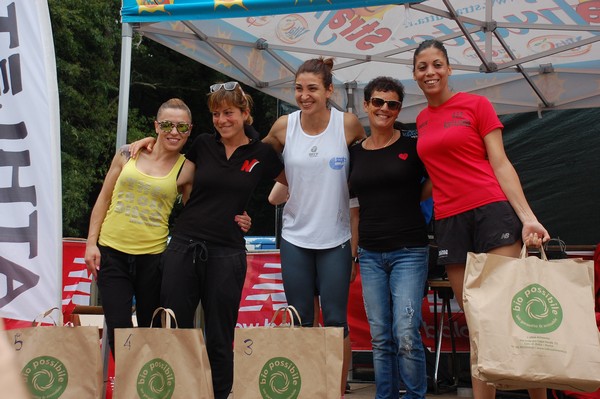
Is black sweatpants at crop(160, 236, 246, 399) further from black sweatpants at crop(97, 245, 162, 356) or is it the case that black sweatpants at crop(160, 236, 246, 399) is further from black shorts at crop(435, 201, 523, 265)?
black shorts at crop(435, 201, 523, 265)

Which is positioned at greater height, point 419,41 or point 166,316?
point 419,41

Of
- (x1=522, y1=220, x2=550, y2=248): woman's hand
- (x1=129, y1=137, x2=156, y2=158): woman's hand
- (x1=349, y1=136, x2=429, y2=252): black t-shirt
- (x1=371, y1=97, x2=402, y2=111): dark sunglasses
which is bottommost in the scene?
(x1=522, y1=220, x2=550, y2=248): woman's hand

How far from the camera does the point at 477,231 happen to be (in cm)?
360

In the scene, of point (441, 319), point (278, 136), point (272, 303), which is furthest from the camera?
point (272, 303)

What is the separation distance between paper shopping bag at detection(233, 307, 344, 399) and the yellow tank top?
782 mm

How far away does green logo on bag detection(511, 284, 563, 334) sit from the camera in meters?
3.23

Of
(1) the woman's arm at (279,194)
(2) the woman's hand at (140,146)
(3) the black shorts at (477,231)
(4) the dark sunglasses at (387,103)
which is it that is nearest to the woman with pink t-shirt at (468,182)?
(3) the black shorts at (477,231)

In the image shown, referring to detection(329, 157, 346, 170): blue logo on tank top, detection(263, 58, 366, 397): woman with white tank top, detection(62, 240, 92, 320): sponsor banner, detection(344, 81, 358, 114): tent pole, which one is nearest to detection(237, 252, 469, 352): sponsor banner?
detection(62, 240, 92, 320): sponsor banner

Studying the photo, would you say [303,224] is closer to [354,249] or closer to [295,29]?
[354,249]

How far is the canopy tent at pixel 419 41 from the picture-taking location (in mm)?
5977

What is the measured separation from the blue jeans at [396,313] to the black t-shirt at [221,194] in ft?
2.27

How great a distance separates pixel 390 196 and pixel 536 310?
1.00 m

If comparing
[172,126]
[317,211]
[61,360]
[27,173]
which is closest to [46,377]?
[61,360]

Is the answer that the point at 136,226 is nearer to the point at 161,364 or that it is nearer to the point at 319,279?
the point at 161,364
